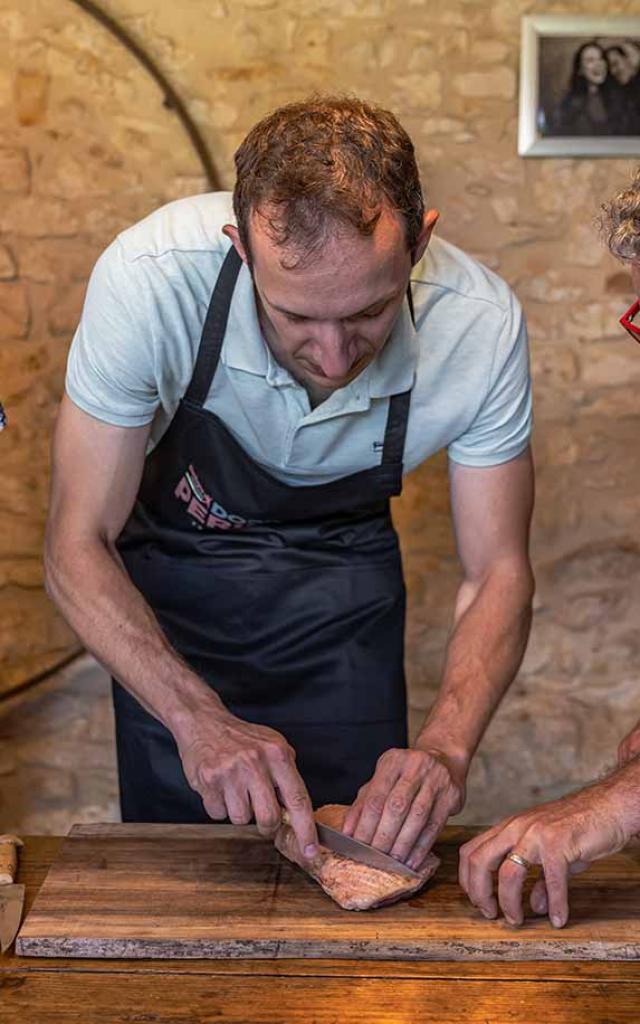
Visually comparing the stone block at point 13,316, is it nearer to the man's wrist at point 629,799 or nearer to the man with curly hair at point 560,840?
the man with curly hair at point 560,840

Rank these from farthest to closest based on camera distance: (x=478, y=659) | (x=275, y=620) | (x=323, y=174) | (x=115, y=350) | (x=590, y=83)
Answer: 1. (x=590, y=83)
2. (x=275, y=620)
3. (x=478, y=659)
4. (x=115, y=350)
5. (x=323, y=174)

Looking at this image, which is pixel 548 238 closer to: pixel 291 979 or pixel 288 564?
pixel 288 564

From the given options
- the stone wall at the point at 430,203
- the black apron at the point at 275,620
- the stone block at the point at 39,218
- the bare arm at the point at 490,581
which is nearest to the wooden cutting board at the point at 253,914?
the bare arm at the point at 490,581

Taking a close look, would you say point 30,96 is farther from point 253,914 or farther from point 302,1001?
point 302,1001

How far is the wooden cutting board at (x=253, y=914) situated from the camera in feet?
5.71

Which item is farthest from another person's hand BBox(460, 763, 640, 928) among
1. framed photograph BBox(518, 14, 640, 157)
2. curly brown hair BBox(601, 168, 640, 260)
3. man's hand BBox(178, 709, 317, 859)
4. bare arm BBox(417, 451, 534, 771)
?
framed photograph BBox(518, 14, 640, 157)

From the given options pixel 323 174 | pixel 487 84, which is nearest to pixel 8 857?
pixel 323 174

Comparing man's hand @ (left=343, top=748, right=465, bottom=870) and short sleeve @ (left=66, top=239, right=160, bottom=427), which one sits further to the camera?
short sleeve @ (left=66, top=239, right=160, bottom=427)

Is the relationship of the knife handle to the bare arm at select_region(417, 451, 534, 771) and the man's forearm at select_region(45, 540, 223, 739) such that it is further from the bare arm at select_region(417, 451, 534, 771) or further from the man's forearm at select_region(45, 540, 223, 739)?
the bare arm at select_region(417, 451, 534, 771)

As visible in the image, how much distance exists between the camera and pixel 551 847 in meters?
1.83

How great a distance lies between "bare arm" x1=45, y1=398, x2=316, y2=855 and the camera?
6.72ft

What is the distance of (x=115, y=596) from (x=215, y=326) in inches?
18.8

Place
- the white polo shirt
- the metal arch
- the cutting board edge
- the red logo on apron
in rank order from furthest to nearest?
the metal arch → the red logo on apron → the white polo shirt → the cutting board edge

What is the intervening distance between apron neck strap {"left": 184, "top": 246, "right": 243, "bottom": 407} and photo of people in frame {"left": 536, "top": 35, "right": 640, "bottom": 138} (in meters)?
1.52
